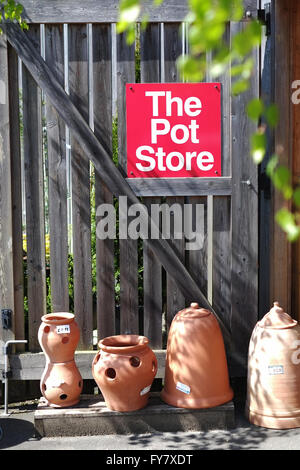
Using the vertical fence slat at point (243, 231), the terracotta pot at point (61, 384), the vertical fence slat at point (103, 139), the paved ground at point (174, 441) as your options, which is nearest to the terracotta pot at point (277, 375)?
the paved ground at point (174, 441)

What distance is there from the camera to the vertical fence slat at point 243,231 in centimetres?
481

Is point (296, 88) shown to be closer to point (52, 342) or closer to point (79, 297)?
point (79, 297)

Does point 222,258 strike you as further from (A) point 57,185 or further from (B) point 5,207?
(B) point 5,207

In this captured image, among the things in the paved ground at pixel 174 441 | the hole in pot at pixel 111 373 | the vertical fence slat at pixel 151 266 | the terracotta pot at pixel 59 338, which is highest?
the vertical fence slat at pixel 151 266

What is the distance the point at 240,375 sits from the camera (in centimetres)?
498

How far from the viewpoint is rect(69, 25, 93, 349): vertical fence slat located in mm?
4785

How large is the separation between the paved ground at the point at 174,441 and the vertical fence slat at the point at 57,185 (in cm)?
107

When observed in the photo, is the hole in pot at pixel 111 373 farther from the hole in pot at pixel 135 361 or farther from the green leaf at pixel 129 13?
the green leaf at pixel 129 13

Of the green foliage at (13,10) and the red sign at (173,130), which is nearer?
the green foliage at (13,10)

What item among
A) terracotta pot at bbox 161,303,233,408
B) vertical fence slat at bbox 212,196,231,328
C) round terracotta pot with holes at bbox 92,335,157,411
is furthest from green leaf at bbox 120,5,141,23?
vertical fence slat at bbox 212,196,231,328

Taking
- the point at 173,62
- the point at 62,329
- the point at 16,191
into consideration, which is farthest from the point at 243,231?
the point at 16,191
